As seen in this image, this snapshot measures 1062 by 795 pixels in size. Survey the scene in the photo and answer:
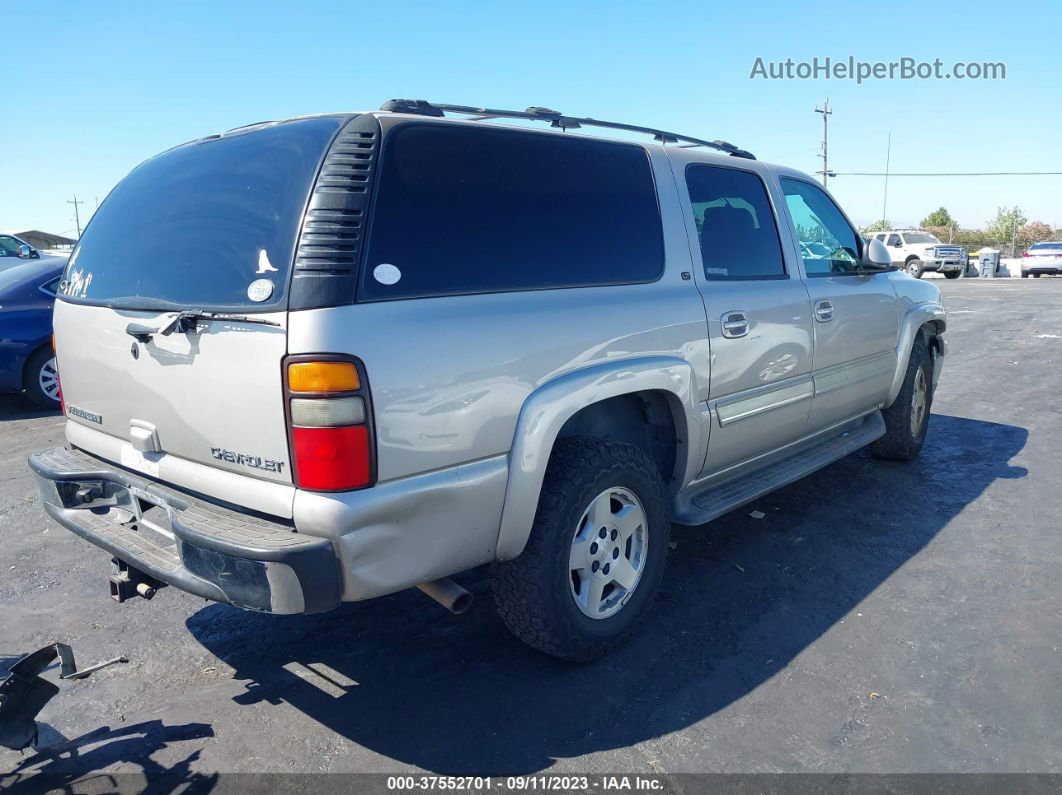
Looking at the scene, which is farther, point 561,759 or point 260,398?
point 561,759

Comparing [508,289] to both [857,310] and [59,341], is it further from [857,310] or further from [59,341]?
[857,310]

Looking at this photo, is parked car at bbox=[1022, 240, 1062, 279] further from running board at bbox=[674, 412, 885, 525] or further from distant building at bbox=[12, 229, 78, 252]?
distant building at bbox=[12, 229, 78, 252]

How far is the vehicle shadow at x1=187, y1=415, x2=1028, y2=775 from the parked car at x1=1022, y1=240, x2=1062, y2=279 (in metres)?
31.9

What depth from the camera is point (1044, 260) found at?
30406 millimetres

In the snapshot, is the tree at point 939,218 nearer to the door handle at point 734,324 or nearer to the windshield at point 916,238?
the windshield at point 916,238

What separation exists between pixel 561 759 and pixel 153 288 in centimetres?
214

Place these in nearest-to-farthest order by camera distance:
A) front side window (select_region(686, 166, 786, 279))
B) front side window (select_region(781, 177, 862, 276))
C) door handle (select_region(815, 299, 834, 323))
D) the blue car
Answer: front side window (select_region(686, 166, 786, 279)), door handle (select_region(815, 299, 834, 323)), front side window (select_region(781, 177, 862, 276)), the blue car

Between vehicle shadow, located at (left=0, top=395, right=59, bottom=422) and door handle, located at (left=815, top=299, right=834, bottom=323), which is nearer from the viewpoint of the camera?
door handle, located at (left=815, top=299, right=834, bottom=323)

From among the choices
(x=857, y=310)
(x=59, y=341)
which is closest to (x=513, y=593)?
(x=59, y=341)

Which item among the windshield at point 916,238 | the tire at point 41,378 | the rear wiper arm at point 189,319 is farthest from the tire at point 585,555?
the windshield at point 916,238

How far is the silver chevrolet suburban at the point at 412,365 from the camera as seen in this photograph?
7.44 feet

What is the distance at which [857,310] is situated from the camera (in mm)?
4590

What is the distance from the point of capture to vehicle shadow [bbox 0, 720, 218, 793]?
2420mm

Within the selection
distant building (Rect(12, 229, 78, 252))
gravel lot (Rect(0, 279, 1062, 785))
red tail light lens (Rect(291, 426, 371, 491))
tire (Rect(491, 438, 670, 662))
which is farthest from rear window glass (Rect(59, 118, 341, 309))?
distant building (Rect(12, 229, 78, 252))
